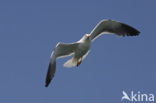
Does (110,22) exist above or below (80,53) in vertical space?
above

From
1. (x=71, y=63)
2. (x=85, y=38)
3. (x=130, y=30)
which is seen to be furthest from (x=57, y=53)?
(x=130, y=30)

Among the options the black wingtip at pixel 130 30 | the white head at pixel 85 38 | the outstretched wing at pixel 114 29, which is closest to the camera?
the white head at pixel 85 38

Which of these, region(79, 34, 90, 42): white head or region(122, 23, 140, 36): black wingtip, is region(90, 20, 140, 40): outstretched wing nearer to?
region(122, 23, 140, 36): black wingtip

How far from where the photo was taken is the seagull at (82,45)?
494 inches

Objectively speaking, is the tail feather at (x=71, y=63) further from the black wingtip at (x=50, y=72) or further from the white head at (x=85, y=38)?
the white head at (x=85, y=38)

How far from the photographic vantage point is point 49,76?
12625 mm

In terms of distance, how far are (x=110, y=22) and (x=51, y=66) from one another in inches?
87.5

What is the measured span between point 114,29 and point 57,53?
1.93 meters

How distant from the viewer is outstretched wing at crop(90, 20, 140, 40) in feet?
43.5

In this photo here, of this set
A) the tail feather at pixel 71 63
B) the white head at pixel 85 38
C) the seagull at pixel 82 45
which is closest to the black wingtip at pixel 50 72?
the seagull at pixel 82 45

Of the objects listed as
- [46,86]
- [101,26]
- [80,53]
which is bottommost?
[46,86]

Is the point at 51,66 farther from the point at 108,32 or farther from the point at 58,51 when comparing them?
the point at 108,32

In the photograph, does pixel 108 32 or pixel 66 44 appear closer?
pixel 66 44

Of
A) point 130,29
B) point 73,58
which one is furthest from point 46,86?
point 130,29
